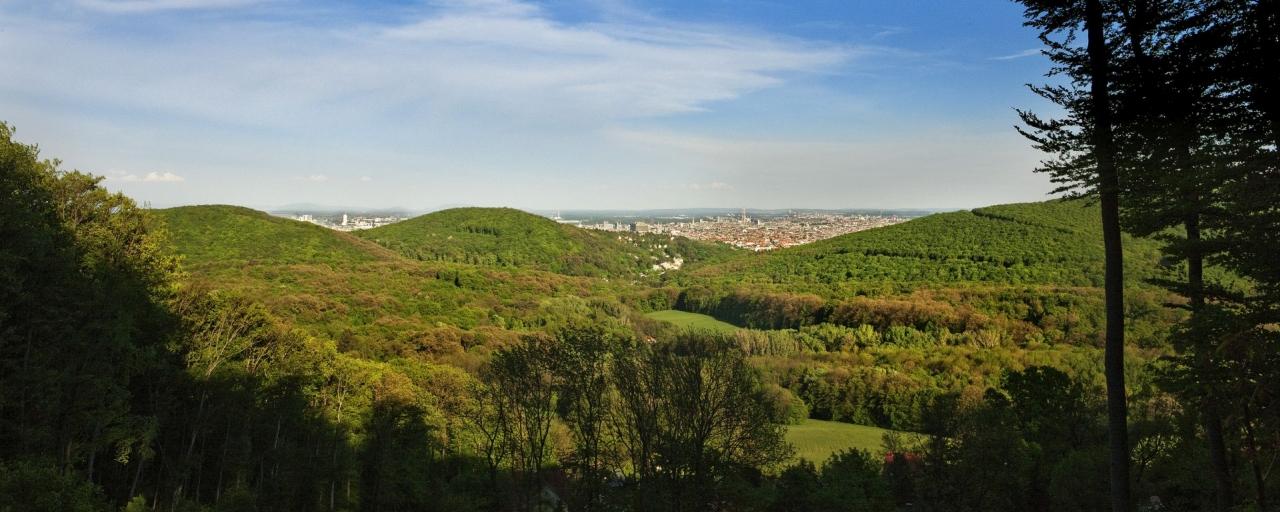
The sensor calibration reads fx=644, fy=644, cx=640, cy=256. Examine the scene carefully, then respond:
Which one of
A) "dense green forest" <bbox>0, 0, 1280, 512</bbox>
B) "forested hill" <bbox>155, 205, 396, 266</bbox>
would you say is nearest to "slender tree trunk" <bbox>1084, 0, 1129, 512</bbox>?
"dense green forest" <bbox>0, 0, 1280, 512</bbox>

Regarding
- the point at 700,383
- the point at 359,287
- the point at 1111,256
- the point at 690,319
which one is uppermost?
the point at 1111,256

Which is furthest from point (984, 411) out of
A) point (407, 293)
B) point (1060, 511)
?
point (407, 293)

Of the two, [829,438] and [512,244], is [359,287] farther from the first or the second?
[512,244]

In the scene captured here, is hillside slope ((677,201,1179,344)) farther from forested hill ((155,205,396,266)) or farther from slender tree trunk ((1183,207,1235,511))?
forested hill ((155,205,396,266))

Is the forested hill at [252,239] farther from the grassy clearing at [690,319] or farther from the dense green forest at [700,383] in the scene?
the grassy clearing at [690,319]

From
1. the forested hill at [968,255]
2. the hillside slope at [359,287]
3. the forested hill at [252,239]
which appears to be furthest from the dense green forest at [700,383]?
the forested hill at [252,239]

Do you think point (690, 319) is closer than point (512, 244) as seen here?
Yes

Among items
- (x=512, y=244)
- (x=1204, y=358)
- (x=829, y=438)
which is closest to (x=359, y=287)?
(x=829, y=438)

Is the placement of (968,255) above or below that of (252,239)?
below
